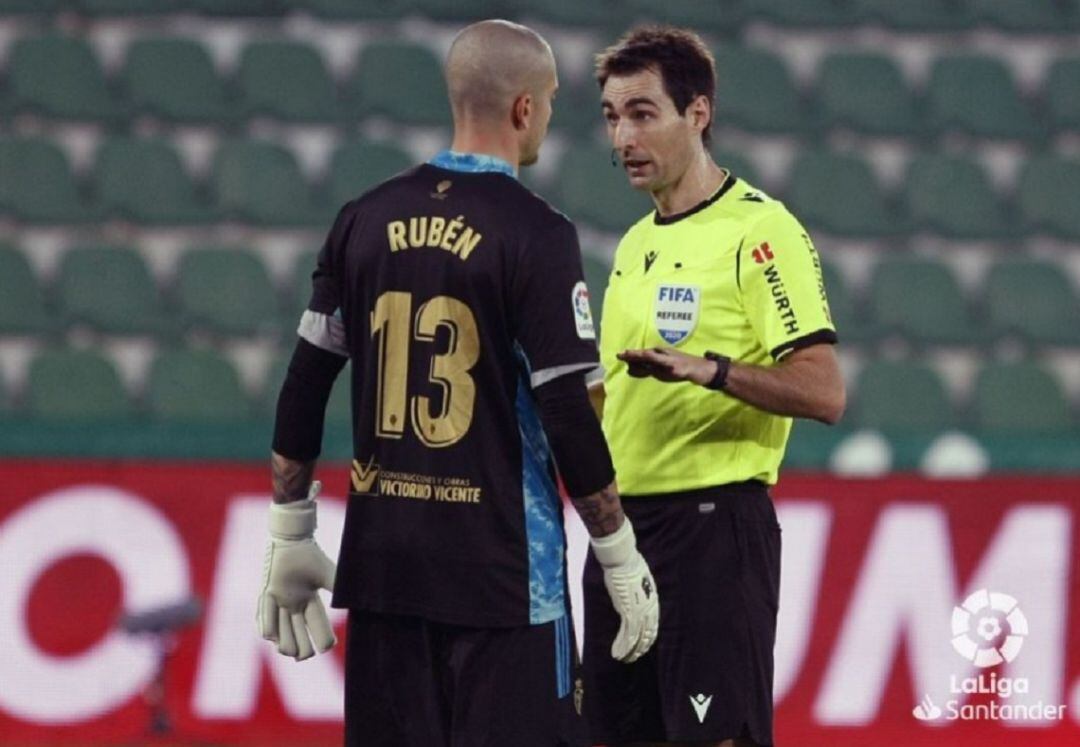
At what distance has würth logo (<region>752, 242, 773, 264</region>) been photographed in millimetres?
4469

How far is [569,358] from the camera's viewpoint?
3889 mm

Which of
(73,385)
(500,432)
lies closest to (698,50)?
(500,432)

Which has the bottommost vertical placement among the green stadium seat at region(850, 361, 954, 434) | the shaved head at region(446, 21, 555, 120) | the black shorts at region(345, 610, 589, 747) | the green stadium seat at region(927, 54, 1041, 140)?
the black shorts at region(345, 610, 589, 747)

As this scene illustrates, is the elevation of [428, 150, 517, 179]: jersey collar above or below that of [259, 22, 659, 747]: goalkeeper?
above

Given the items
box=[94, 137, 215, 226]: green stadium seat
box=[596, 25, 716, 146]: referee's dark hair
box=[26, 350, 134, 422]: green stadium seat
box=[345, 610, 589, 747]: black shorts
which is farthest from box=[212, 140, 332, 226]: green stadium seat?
box=[345, 610, 589, 747]: black shorts

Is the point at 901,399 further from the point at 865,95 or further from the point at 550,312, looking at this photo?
the point at 550,312

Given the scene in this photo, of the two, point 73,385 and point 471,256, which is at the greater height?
point 73,385

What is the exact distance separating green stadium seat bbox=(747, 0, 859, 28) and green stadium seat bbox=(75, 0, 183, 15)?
3.10 m

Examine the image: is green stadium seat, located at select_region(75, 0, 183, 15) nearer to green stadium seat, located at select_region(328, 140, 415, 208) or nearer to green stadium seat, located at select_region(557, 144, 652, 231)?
green stadium seat, located at select_region(328, 140, 415, 208)

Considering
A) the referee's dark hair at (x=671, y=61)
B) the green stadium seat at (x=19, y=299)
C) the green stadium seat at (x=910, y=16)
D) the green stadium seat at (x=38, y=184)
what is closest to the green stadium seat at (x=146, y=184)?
the green stadium seat at (x=38, y=184)

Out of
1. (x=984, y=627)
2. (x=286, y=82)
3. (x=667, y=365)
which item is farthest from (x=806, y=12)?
(x=667, y=365)

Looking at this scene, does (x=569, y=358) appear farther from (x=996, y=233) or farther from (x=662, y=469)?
(x=996, y=233)

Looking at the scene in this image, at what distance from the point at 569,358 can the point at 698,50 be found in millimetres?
1130

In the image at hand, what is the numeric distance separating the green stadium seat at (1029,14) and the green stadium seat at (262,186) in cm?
390
